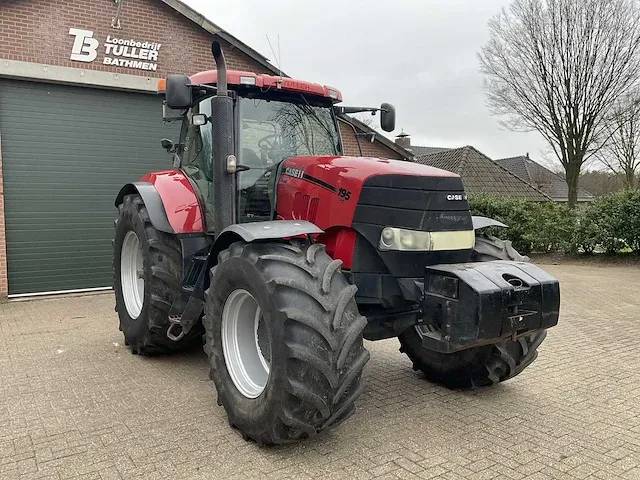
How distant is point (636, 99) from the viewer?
748 inches

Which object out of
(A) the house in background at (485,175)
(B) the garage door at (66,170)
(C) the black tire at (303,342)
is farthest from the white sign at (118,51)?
(A) the house in background at (485,175)

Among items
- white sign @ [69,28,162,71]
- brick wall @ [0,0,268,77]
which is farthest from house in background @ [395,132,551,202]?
white sign @ [69,28,162,71]

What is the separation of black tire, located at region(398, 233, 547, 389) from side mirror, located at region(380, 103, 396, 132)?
4.73 ft

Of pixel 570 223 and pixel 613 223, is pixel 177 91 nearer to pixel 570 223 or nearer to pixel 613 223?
pixel 613 223

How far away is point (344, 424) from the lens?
12.3ft

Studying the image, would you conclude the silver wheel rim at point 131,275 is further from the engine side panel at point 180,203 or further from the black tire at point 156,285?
the engine side panel at point 180,203

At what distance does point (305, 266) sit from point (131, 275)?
3.22 meters

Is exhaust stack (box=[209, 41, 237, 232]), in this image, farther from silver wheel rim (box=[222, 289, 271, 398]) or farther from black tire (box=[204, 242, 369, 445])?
black tire (box=[204, 242, 369, 445])

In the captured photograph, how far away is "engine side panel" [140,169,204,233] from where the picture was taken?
15.6 ft

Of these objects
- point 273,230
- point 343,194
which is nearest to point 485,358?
point 343,194

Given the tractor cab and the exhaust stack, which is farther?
the tractor cab

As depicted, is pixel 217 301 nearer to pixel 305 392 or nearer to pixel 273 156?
pixel 305 392

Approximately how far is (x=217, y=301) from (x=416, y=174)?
157 cm

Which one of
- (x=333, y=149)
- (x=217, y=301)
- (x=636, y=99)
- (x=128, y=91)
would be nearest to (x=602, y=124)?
(x=636, y=99)
